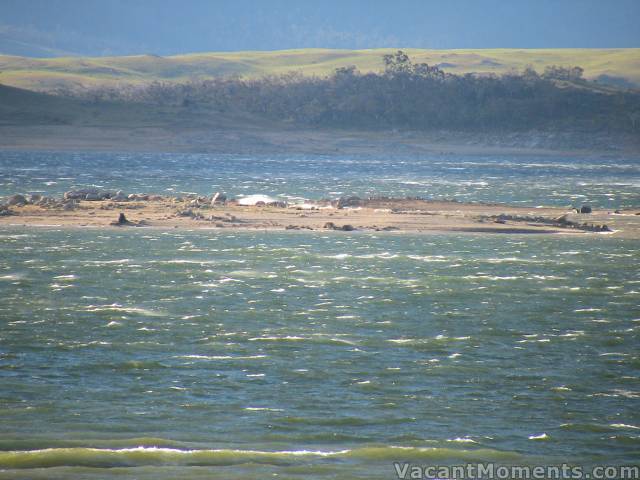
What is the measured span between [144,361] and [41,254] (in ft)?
36.0

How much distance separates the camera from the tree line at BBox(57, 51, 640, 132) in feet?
312

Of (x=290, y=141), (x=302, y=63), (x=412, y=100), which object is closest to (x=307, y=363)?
(x=290, y=141)

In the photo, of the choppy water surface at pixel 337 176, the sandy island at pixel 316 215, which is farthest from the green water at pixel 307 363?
the choppy water surface at pixel 337 176

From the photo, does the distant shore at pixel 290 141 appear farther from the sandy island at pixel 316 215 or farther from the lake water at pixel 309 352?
the lake water at pixel 309 352

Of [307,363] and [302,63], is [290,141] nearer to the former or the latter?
[307,363]

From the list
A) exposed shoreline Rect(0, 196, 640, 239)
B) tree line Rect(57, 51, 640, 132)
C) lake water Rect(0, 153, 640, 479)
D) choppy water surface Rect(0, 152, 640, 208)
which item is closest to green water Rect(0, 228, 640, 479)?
lake water Rect(0, 153, 640, 479)

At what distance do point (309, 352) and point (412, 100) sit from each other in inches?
3447

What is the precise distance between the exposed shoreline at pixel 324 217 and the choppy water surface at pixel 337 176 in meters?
4.99

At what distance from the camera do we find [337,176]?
5428cm

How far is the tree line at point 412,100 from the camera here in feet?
312

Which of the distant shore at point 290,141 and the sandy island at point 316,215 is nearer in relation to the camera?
the sandy island at point 316,215

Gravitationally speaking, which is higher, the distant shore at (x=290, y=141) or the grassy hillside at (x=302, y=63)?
the grassy hillside at (x=302, y=63)

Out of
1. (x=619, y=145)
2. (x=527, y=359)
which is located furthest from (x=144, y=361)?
(x=619, y=145)

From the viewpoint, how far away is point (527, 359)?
1490 cm
